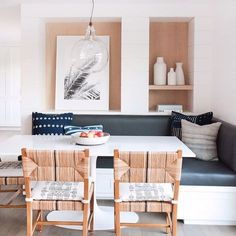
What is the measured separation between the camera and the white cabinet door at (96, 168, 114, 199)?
369 centimetres

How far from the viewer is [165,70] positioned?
4633mm

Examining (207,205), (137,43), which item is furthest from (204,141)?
(137,43)

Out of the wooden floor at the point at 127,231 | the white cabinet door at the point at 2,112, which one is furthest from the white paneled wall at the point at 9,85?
the wooden floor at the point at 127,231

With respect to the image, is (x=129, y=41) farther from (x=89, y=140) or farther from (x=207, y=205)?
(x=207, y=205)

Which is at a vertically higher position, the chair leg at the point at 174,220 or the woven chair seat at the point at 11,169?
the woven chair seat at the point at 11,169

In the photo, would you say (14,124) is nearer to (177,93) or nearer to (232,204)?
(177,93)

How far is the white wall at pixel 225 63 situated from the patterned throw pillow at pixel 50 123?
1796 millimetres


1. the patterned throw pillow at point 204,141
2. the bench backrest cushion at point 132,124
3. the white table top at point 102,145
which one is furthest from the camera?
the bench backrest cushion at point 132,124

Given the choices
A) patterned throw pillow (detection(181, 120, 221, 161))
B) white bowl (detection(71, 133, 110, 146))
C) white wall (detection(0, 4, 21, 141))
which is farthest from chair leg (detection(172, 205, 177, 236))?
white wall (detection(0, 4, 21, 141))

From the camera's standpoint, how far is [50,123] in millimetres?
4184

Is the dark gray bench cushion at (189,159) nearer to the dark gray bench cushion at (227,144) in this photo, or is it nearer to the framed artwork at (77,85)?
the dark gray bench cushion at (227,144)

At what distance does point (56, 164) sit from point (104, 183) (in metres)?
1.45

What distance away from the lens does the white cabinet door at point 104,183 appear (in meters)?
3.69

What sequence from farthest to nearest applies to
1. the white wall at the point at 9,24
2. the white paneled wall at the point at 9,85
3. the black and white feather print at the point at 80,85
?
the white paneled wall at the point at 9,85 → the white wall at the point at 9,24 → the black and white feather print at the point at 80,85
